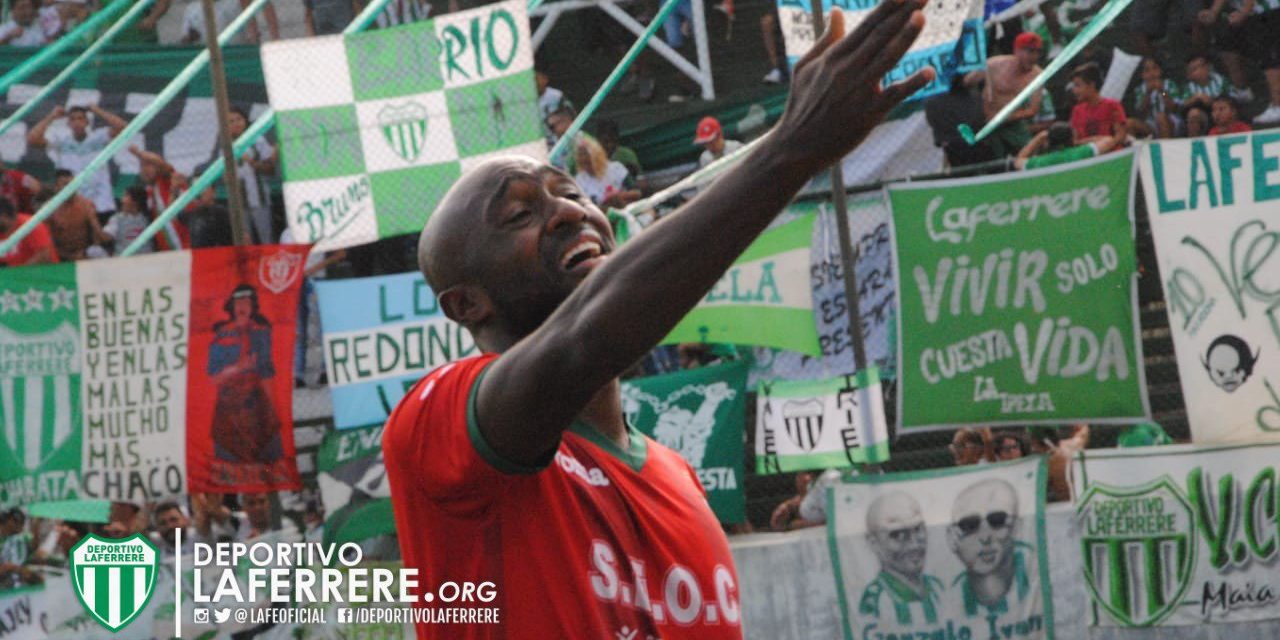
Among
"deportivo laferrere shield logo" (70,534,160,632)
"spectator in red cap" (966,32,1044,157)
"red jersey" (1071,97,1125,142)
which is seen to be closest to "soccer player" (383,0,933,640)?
"deportivo laferrere shield logo" (70,534,160,632)

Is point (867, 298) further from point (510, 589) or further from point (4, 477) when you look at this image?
point (510, 589)

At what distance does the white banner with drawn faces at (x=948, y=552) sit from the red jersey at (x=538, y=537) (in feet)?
17.9

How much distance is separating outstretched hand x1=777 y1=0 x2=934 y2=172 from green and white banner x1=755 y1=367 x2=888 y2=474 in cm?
594

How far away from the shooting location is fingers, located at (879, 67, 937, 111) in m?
1.69

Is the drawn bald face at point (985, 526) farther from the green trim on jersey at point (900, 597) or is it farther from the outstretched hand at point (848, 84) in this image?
the outstretched hand at point (848, 84)

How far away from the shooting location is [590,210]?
7.84ft

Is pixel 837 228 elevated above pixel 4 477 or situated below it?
above

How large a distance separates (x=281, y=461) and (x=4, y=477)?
1280 millimetres

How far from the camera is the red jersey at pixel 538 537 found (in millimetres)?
2199

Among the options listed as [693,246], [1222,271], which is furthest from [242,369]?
[693,246]

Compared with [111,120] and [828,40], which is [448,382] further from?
[111,120]

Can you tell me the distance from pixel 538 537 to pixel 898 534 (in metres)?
5.71

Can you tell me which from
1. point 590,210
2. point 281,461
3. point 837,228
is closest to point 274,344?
point 281,461

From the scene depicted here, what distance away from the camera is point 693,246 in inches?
72.6
